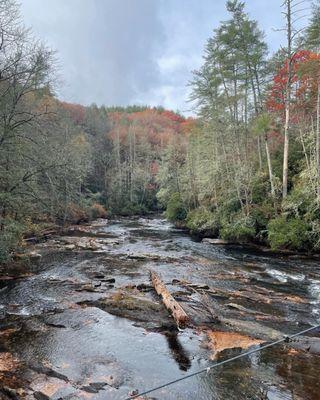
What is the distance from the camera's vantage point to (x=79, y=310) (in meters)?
9.07

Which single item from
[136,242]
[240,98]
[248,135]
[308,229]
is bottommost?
[136,242]

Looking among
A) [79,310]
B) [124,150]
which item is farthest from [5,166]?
[124,150]

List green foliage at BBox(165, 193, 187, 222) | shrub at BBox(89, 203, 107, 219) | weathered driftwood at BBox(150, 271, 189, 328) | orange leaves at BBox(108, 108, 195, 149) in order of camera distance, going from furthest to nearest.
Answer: orange leaves at BBox(108, 108, 195, 149) → shrub at BBox(89, 203, 107, 219) → green foliage at BBox(165, 193, 187, 222) → weathered driftwood at BBox(150, 271, 189, 328)

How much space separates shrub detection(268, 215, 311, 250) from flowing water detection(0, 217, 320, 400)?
1.30 m

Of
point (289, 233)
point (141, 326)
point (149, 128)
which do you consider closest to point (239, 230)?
point (289, 233)

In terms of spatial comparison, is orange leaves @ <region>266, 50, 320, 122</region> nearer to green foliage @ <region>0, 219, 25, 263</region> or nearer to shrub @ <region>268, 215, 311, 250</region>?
shrub @ <region>268, 215, 311, 250</region>

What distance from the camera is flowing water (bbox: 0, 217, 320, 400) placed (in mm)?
5517

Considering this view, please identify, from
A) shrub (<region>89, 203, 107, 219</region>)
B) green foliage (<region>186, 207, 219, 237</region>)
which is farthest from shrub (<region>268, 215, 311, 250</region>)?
shrub (<region>89, 203, 107, 219</region>)

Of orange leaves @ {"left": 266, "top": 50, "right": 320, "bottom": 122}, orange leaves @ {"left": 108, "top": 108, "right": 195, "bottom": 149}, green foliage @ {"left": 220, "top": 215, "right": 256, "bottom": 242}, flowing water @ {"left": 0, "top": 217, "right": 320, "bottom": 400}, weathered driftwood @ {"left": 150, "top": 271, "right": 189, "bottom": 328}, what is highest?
orange leaves @ {"left": 108, "top": 108, "right": 195, "bottom": 149}

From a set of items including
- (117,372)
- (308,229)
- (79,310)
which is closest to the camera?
(117,372)

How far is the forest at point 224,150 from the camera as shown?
1198 cm

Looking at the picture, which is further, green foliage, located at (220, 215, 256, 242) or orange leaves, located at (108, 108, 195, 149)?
orange leaves, located at (108, 108, 195, 149)

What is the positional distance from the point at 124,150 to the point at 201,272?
4975 centimetres

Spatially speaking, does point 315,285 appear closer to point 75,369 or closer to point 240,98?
point 75,369
